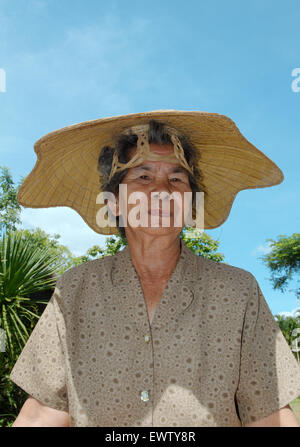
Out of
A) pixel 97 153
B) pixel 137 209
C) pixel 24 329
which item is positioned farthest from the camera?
pixel 24 329

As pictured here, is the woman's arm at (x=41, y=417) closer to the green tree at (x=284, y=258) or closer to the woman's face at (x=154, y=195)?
the woman's face at (x=154, y=195)

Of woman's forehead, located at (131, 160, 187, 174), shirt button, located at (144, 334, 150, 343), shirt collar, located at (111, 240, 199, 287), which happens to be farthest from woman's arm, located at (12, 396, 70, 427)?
woman's forehead, located at (131, 160, 187, 174)

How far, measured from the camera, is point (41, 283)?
23.2ft

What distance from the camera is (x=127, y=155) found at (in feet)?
7.95

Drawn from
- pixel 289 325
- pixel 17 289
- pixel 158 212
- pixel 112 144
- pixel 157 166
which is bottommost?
pixel 289 325

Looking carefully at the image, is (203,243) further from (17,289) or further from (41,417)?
(41,417)

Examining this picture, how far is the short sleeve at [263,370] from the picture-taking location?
1.97m

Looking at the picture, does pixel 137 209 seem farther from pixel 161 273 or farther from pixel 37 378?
pixel 37 378

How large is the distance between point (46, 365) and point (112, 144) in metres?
1.31

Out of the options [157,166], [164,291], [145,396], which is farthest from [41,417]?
[157,166]

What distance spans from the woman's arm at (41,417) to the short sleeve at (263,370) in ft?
2.73

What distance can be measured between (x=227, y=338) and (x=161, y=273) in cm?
50

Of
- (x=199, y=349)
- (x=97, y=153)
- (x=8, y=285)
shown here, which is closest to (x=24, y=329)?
(x=8, y=285)
